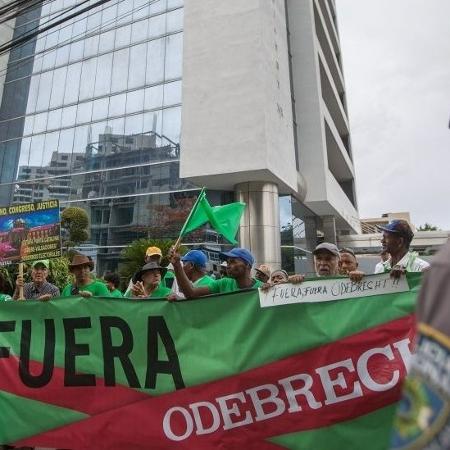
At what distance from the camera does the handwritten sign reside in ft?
10.1

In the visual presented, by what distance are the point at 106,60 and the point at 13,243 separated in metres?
21.6

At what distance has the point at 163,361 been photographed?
11.1ft

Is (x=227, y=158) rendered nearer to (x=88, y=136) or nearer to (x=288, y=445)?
(x=88, y=136)

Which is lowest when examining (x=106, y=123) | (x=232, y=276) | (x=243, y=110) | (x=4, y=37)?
(x=232, y=276)

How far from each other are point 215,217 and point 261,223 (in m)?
12.1

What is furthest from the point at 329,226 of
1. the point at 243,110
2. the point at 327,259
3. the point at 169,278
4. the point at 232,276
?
the point at 232,276

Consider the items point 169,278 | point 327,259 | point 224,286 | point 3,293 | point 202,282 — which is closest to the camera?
point 224,286

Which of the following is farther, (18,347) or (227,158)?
(227,158)

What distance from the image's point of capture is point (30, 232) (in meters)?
5.18

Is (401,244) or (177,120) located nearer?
(401,244)

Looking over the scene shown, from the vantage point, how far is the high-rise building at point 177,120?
1602 cm

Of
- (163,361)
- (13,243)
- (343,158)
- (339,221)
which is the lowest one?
(163,361)

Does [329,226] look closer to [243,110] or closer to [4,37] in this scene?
[243,110]

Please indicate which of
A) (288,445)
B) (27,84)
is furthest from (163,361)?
(27,84)
